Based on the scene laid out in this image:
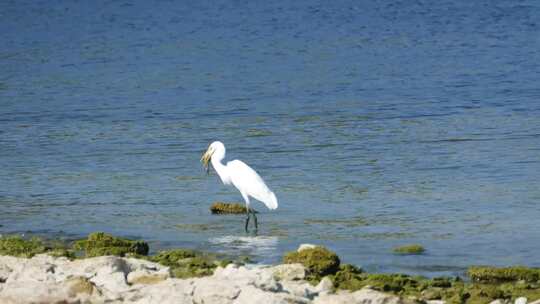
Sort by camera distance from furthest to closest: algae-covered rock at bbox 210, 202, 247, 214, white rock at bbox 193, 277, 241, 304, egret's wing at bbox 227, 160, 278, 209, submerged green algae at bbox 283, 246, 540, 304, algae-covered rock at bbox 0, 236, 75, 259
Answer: algae-covered rock at bbox 210, 202, 247, 214, egret's wing at bbox 227, 160, 278, 209, algae-covered rock at bbox 0, 236, 75, 259, submerged green algae at bbox 283, 246, 540, 304, white rock at bbox 193, 277, 241, 304

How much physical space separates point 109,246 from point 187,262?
1535 mm

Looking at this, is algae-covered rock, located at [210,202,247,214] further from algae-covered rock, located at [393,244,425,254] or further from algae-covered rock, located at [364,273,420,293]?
algae-covered rock, located at [364,273,420,293]

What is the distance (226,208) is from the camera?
19.7 meters

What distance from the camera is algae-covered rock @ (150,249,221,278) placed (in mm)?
14047

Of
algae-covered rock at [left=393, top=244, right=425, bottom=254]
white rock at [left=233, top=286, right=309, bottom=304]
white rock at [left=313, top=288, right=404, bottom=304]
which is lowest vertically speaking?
white rock at [left=233, top=286, right=309, bottom=304]

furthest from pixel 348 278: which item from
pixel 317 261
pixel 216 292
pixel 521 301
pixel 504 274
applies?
pixel 216 292

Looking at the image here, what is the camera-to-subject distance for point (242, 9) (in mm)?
63219

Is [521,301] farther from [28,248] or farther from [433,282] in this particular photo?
[28,248]

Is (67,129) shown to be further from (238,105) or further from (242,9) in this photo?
(242,9)

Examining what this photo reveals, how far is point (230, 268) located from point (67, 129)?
54.2 feet

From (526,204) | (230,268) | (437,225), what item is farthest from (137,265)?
(526,204)

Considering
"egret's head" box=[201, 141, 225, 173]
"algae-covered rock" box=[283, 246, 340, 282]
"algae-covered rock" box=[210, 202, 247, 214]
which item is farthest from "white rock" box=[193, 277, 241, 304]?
"egret's head" box=[201, 141, 225, 173]

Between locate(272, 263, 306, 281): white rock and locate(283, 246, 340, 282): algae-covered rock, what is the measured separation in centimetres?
18

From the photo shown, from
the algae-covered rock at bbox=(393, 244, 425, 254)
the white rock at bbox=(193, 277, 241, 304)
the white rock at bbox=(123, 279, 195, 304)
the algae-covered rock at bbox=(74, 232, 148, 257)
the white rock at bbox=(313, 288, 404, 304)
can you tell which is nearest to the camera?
the white rock at bbox=(123, 279, 195, 304)
